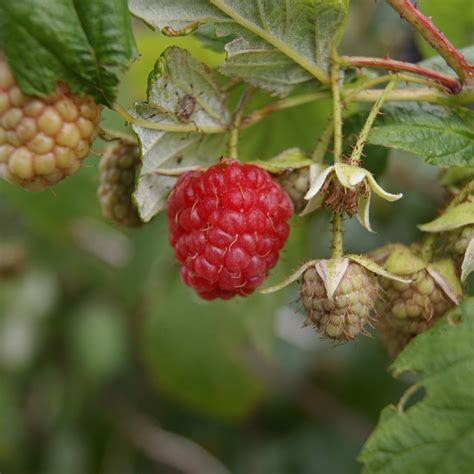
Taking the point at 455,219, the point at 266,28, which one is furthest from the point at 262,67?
the point at 455,219

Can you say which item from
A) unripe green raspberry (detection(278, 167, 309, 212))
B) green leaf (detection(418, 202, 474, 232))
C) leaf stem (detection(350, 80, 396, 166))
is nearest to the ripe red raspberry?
unripe green raspberry (detection(278, 167, 309, 212))

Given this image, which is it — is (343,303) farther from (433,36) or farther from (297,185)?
(433,36)

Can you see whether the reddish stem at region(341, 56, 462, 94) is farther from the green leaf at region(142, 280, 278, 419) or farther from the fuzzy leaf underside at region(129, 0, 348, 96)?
the green leaf at region(142, 280, 278, 419)

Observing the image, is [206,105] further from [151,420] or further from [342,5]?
[151,420]

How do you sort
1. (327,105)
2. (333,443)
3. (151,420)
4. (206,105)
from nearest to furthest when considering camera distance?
(206,105), (327,105), (333,443), (151,420)

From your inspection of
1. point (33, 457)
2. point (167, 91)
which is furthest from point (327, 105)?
point (33, 457)

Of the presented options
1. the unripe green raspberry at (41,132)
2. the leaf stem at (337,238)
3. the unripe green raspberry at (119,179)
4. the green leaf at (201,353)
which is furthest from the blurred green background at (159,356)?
the unripe green raspberry at (41,132)
